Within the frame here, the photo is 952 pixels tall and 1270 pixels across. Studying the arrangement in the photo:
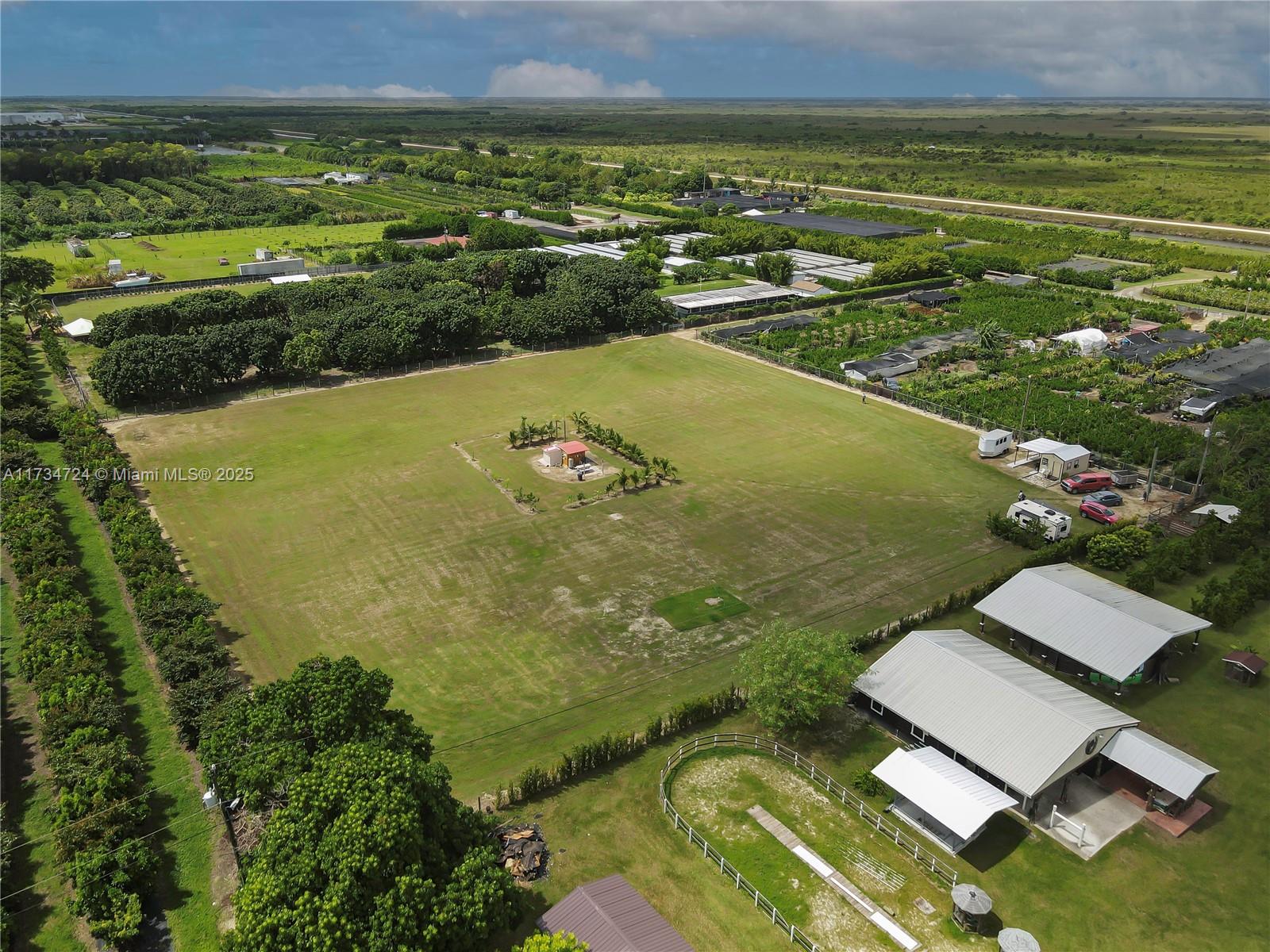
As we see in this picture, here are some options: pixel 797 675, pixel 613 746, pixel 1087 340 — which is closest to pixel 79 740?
pixel 613 746

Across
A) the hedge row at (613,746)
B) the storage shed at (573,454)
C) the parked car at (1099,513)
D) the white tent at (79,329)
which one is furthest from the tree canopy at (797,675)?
the white tent at (79,329)

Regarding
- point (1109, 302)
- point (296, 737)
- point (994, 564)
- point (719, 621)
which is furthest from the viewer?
point (1109, 302)

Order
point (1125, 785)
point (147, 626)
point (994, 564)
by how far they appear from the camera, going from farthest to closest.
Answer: point (994, 564), point (147, 626), point (1125, 785)

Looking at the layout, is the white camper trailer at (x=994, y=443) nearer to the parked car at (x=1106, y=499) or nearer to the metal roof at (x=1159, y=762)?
the parked car at (x=1106, y=499)

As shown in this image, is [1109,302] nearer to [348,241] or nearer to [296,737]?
[296,737]

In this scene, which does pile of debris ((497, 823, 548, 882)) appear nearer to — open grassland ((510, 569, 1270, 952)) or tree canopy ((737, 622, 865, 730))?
open grassland ((510, 569, 1270, 952))

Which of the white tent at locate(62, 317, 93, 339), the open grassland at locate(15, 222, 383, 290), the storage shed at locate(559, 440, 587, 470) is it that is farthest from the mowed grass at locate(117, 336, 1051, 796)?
the open grassland at locate(15, 222, 383, 290)

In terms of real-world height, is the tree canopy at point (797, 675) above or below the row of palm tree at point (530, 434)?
above

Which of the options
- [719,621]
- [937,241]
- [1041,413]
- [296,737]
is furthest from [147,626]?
[937,241]
